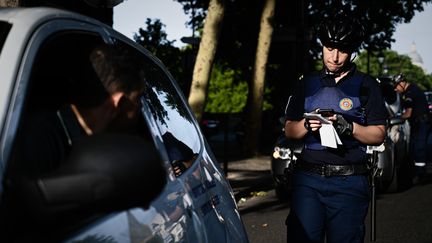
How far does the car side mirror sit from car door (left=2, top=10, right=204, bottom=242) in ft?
0.20

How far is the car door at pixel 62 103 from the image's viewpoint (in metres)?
1.65

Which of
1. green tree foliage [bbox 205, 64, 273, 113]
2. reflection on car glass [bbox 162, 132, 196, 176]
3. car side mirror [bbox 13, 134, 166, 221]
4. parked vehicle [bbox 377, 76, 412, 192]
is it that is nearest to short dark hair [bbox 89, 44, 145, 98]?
car side mirror [bbox 13, 134, 166, 221]

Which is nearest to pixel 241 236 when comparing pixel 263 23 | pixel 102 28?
pixel 102 28

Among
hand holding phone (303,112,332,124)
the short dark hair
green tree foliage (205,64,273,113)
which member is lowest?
green tree foliage (205,64,273,113)

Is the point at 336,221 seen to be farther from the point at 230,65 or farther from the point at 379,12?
the point at 230,65

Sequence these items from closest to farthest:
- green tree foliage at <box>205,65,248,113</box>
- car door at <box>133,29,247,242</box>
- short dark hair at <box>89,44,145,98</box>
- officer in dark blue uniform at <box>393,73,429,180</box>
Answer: short dark hair at <box>89,44,145,98</box>, car door at <box>133,29,247,242</box>, officer in dark blue uniform at <box>393,73,429,180</box>, green tree foliage at <box>205,65,248,113</box>

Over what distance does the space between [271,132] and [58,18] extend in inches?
1089

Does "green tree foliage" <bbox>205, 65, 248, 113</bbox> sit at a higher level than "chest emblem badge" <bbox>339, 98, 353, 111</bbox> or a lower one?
lower

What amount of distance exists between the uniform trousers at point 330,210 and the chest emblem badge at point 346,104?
38cm

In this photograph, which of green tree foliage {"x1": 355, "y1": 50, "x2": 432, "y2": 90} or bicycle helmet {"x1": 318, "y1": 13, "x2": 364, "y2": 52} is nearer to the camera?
bicycle helmet {"x1": 318, "y1": 13, "x2": 364, "y2": 52}

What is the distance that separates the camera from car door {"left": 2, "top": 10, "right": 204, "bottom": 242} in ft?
5.42

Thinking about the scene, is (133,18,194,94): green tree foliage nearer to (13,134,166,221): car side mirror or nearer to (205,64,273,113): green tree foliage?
(13,134,166,221): car side mirror

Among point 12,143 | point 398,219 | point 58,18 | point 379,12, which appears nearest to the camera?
point 12,143

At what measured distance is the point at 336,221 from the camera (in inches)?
168
